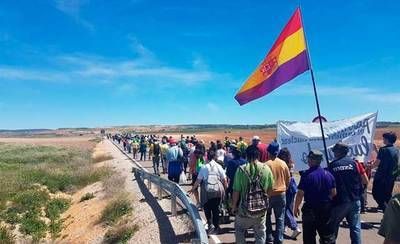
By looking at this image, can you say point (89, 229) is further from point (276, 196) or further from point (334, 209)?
point (334, 209)

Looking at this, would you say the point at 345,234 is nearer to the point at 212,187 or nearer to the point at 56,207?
the point at 212,187

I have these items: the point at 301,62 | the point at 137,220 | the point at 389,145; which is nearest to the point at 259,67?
the point at 301,62

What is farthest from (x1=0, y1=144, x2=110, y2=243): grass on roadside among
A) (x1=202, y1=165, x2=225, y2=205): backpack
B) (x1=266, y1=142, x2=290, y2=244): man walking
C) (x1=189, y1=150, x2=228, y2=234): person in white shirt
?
(x1=266, y1=142, x2=290, y2=244): man walking

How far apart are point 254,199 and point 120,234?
5.73 metres

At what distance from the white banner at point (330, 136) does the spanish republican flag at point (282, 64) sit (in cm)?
200

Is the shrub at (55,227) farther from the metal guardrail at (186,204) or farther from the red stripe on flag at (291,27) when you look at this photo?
the red stripe on flag at (291,27)

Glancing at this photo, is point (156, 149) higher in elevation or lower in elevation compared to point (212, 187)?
higher

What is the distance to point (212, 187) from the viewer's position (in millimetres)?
9398

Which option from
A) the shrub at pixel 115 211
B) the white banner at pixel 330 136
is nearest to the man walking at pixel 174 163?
the shrub at pixel 115 211

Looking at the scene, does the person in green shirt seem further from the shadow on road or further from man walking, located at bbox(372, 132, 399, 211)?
man walking, located at bbox(372, 132, 399, 211)

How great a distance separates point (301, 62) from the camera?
873 cm

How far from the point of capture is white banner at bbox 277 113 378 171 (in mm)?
10461

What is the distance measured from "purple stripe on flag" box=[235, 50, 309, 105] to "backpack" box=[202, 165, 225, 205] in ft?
5.23

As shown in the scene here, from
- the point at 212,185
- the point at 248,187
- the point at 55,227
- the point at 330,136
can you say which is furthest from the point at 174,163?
the point at 248,187
